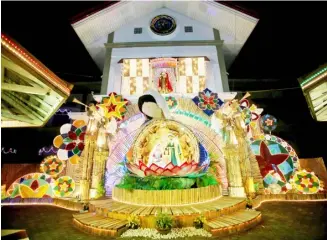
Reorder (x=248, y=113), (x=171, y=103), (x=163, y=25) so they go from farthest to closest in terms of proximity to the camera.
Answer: (x=163, y=25) < (x=248, y=113) < (x=171, y=103)

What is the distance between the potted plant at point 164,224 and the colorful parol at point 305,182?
20.8 feet

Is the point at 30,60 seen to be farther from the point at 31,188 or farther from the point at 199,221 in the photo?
the point at 31,188

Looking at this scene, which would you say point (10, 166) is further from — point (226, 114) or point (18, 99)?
point (226, 114)

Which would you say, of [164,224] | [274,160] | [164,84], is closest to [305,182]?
[274,160]

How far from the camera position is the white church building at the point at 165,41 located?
1204cm

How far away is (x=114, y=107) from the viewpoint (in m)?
9.52

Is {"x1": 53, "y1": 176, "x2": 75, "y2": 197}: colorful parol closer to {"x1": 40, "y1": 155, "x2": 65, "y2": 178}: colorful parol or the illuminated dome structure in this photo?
{"x1": 40, "y1": 155, "x2": 65, "y2": 178}: colorful parol

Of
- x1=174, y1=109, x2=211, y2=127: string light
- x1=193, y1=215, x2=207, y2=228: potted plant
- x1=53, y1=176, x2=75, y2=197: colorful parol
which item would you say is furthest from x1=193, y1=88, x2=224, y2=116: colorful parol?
x1=53, y1=176, x2=75, y2=197: colorful parol

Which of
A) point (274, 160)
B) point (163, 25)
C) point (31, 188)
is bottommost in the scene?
point (31, 188)

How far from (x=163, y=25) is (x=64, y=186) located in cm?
1067

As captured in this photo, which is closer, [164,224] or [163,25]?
[164,224]

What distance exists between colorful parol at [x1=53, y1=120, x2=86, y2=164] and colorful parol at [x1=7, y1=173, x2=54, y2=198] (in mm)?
1187

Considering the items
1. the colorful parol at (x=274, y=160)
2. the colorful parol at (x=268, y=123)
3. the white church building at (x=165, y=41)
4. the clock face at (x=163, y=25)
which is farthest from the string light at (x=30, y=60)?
the colorful parol at (x=268, y=123)

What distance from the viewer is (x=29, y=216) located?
645 centimetres
